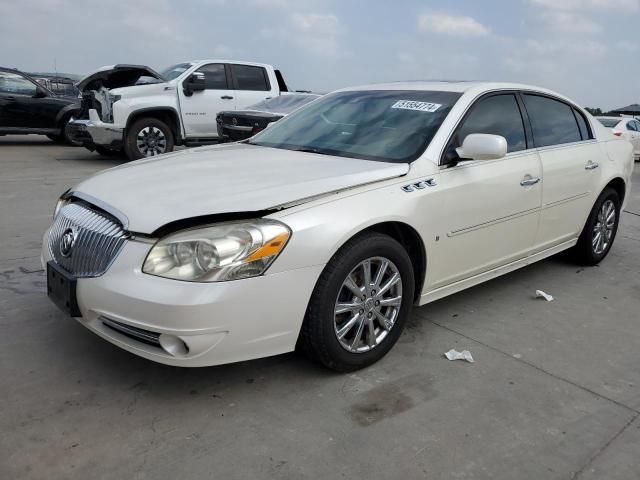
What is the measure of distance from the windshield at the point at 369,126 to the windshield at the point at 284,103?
592cm

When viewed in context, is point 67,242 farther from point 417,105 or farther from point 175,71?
point 175,71

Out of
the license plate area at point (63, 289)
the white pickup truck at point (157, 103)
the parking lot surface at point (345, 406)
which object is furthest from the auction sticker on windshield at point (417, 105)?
the white pickup truck at point (157, 103)

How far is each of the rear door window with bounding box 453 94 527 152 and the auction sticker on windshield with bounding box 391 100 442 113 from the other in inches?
8.2

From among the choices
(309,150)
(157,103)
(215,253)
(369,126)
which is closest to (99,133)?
(157,103)

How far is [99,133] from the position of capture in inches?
391

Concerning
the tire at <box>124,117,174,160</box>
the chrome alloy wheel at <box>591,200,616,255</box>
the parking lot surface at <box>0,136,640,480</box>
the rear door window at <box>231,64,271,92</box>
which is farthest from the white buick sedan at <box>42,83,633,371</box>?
the rear door window at <box>231,64,271,92</box>

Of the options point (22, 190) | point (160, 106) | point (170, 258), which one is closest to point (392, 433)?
point (170, 258)

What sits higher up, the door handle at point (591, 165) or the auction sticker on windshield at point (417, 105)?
the auction sticker on windshield at point (417, 105)

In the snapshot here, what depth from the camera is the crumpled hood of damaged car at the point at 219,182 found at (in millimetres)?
2559

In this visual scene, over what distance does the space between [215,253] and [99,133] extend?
332 inches

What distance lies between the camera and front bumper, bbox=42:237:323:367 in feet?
7.84

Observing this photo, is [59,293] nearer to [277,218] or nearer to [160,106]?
[277,218]

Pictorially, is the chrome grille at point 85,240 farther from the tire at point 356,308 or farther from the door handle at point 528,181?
the door handle at point 528,181

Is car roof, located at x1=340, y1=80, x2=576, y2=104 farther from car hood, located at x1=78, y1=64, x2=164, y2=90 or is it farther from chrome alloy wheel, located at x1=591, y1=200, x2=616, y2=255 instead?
car hood, located at x1=78, y1=64, x2=164, y2=90
